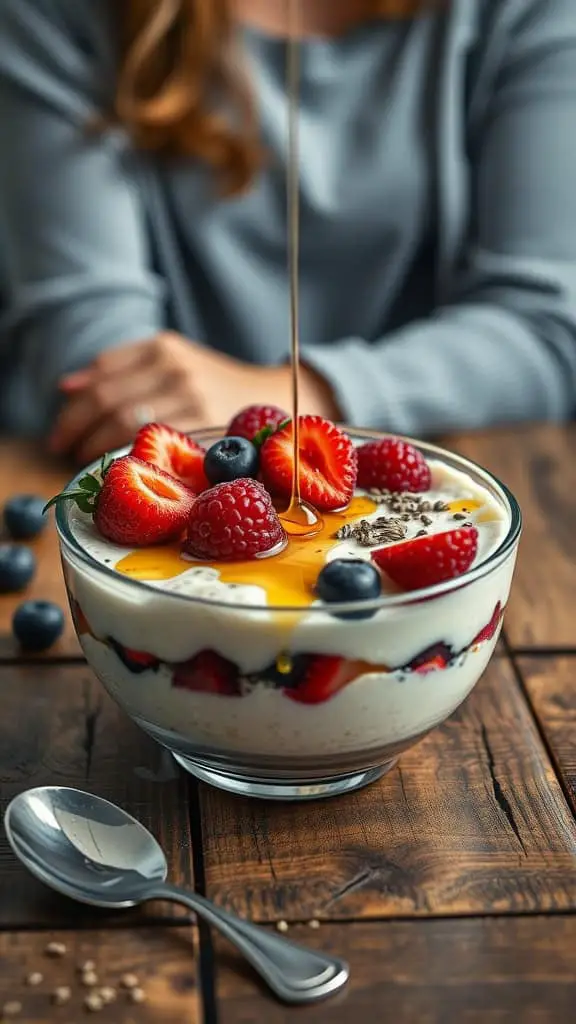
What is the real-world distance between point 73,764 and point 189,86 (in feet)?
4.34

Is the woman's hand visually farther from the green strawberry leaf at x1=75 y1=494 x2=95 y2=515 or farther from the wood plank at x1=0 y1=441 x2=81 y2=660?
the green strawberry leaf at x1=75 y1=494 x2=95 y2=515

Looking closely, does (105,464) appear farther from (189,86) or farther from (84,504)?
(189,86)

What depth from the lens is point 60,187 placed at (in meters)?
1.89

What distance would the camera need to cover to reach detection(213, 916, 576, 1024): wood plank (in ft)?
2.13

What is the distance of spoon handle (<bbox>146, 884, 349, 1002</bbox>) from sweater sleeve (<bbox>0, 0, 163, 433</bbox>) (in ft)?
4.15

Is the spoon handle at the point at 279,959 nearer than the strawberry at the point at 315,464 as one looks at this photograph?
Yes

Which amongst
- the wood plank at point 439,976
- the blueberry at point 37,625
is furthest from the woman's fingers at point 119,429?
the wood plank at point 439,976

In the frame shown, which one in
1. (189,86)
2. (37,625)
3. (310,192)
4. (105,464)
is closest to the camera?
(105,464)

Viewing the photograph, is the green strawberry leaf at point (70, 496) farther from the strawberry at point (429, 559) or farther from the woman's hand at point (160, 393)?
the woman's hand at point (160, 393)

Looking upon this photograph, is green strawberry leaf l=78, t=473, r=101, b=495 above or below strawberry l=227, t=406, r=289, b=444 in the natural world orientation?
above

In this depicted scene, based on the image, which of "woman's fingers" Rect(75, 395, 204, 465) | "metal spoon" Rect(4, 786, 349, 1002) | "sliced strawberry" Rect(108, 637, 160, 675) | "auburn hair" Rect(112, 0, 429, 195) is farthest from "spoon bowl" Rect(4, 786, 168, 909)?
"auburn hair" Rect(112, 0, 429, 195)

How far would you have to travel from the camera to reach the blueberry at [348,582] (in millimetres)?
728

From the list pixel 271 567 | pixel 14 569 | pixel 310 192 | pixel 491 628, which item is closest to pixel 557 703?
pixel 491 628

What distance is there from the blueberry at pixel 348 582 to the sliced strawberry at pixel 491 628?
0.09 metres
